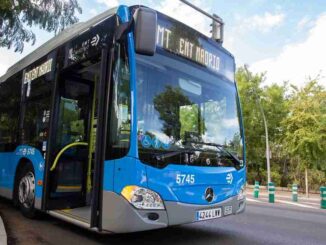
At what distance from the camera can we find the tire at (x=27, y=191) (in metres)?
7.41

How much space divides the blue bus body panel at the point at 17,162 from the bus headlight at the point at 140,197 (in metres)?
2.41

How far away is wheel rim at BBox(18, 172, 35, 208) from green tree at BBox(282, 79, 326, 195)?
64.3 ft

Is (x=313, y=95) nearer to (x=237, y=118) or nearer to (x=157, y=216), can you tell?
(x=237, y=118)

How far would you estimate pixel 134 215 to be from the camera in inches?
195

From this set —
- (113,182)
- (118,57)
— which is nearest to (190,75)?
(118,57)

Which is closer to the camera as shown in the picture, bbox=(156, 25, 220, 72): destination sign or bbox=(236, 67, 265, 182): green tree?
bbox=(156, 25, 220, 72): destination sign

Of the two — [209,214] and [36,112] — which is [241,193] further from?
[36,112]

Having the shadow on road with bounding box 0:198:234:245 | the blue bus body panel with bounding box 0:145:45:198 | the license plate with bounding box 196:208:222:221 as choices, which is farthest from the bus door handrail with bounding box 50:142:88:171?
the license plate with bounding box 196:208:222:221

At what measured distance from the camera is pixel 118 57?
5398 millimetres

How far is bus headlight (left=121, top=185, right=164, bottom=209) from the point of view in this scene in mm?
4996

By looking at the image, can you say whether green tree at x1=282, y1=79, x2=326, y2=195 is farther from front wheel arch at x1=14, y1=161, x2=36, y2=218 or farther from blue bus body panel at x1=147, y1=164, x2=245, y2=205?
front wheel arch at x1=14, y1=161, x2=36, y2=218

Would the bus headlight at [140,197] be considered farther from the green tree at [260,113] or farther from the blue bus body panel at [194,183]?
the green tree at [260,113]

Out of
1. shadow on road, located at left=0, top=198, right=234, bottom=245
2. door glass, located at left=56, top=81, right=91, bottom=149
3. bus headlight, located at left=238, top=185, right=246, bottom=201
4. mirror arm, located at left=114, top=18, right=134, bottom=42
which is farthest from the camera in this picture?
door glass, located at left=56, top=81, right=91, bottom=149

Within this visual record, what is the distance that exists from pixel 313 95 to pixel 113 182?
80.9 feet
